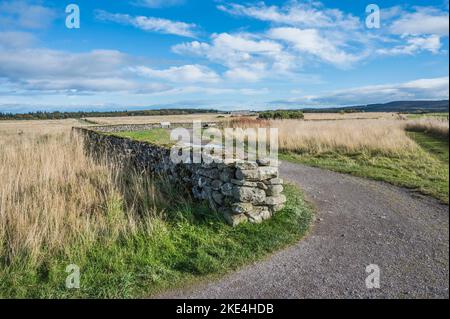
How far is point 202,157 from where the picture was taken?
24.0ft

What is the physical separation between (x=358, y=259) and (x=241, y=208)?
205 centimetres

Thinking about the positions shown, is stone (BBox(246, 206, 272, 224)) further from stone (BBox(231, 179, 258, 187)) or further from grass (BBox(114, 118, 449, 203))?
grass (BBox(114, 118, 449, 203))

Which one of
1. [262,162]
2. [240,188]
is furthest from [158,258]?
[262,162]

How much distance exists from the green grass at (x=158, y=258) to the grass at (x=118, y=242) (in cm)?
1

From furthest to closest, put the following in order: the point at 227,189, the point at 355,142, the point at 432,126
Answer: the point at 355,142 < the point at 432,126 < the point at 227,189

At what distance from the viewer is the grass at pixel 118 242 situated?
169 inches

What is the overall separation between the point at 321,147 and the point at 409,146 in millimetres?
3631

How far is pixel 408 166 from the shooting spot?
34.5 ft

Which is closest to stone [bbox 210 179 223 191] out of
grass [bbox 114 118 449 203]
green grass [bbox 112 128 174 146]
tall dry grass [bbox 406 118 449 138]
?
green grass [bbox 112 128 174 146]

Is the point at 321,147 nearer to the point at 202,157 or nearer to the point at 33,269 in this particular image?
the point at 202,157

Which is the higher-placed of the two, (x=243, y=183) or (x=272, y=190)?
(x=243, y=183)

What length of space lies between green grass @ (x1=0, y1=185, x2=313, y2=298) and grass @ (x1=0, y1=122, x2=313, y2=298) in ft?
0.04

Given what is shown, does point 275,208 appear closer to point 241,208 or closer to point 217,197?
point 241,208
